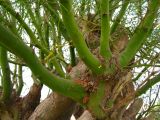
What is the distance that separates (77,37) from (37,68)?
9.3 inches

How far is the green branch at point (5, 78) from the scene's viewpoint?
6.52ft

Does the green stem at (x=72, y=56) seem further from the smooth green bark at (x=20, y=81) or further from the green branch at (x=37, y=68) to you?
the green branch at (x=37, y=68)

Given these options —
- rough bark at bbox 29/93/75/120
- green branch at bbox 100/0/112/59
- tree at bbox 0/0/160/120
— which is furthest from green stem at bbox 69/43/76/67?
green branch at bbox 100/0/112/59

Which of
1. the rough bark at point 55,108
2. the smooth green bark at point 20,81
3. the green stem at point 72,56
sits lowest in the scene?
the rough bark at point 55,108

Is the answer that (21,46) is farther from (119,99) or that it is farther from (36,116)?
(36,116)

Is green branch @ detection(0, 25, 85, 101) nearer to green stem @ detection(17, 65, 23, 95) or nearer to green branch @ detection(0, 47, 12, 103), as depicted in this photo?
green branch @ detection(0, 47, 12, 103)

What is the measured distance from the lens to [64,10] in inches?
56.6

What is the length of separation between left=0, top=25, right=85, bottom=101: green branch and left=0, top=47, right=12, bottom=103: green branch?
561mm

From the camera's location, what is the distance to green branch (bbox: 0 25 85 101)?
4.21ft

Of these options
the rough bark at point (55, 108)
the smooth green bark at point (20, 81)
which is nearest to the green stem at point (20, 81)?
the smooth green bark at point (20, 81)

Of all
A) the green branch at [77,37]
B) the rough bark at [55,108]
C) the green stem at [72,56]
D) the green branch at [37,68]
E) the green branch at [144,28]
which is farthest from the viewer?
the green stem at [72,56]

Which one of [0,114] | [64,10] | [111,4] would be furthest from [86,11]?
[0,114]

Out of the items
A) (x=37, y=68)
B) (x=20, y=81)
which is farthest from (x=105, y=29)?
(x=20, y=81)

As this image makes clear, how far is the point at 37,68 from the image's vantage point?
141 centimetres
